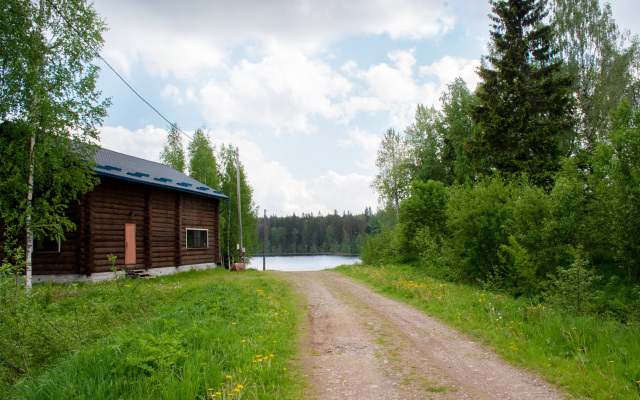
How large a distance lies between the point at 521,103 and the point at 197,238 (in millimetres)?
18661

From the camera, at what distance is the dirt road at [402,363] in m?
4.26

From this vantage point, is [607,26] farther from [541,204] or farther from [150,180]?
[150,180]

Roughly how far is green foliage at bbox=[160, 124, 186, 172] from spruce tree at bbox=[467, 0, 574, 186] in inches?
1060

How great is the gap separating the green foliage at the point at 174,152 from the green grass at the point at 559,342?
105ft

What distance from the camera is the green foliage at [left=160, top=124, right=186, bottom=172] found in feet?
117

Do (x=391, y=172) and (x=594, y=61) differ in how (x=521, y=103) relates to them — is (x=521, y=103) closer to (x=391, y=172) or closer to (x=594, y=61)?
(x=594, y=61)

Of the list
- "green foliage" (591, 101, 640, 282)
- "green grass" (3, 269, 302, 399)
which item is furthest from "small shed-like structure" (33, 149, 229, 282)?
"green foliage" (591, 101, 640, 282)

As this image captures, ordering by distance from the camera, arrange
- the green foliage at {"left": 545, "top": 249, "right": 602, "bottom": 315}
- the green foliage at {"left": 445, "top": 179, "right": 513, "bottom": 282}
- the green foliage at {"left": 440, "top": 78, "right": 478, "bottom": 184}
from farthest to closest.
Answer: the green foliage at {"left": 440, "top": 78, "right": 478, "bottom": 184} → the green foliage at {"left": 445, "top": 179, "right": 513, "bottom": 282} → the green foliage at {"left": 545, "top": 249, "right": 602, "bottom": 315}

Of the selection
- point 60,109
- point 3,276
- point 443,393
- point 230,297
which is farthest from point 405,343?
point 60,109

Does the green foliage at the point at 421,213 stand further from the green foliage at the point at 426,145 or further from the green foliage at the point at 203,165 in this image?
the green foliage at the point at 203,165

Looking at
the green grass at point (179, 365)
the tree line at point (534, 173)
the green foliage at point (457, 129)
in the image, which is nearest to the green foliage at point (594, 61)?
the tree line at point (534, 173)

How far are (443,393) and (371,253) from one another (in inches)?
780

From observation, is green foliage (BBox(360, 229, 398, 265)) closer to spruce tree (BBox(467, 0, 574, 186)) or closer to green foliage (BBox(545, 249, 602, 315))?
spruce tree (BBox(467, 0, 574, 186))

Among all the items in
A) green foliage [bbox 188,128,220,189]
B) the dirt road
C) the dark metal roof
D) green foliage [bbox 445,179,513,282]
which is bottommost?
the dirt road
